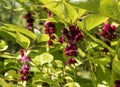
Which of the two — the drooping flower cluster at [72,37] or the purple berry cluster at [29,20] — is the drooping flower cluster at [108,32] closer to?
→ the drooping flower cluster at [72,37]

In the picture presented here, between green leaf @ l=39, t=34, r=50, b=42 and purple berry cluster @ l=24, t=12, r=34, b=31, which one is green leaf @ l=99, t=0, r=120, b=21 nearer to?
green leaf @ l=39, t=34, r=50, b=42

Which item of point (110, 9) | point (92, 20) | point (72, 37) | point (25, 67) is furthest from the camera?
point (25, 67)

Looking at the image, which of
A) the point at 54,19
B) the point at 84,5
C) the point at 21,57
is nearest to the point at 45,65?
the point at 21,57

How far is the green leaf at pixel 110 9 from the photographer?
3.82 ft

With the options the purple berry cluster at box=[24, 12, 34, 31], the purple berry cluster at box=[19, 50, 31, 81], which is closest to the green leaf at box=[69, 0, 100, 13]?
the purple berry cluster at box=[19, 50, 31, 81]

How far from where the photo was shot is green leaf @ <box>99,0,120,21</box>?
1.17 meters

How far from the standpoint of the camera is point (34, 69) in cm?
169

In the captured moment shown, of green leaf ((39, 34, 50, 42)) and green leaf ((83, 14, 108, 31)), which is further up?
green leaf ((83, 14, 108, 31))

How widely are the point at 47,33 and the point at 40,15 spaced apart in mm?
606

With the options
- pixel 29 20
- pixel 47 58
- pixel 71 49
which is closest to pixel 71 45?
pixel 71 49

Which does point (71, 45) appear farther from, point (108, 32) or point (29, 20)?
point (29, 20)

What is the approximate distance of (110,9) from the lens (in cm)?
119

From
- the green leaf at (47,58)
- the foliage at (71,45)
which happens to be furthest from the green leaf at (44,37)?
the green leaf at (47,58)

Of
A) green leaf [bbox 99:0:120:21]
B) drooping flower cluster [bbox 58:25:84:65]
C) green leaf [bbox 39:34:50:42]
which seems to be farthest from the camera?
green leaf [bbox 39:34:50:42]
